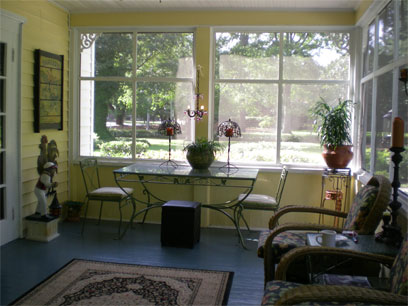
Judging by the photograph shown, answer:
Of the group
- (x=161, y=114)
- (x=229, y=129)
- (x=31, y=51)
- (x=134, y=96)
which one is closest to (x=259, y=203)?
(x=229, y=129)

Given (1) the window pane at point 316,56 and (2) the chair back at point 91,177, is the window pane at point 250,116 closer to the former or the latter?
(1) the window pane at point 316,56

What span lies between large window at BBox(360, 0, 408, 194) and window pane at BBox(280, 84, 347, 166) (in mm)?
496

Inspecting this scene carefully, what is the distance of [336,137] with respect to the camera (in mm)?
4812

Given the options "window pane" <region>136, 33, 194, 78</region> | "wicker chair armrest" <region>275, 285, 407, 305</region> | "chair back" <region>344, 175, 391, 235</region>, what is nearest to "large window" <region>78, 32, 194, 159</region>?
"window pane" <region>136, 33, 194, 78</region>

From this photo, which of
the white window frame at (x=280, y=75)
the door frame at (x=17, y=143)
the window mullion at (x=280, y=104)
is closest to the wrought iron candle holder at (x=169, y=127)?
the white window frame at (x=280, y=75)

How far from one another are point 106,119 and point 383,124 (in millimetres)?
3469

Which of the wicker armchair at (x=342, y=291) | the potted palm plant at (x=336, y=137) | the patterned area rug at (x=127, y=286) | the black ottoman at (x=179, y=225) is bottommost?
the patterned area rug at (x=127, y=286)

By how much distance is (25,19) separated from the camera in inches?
183

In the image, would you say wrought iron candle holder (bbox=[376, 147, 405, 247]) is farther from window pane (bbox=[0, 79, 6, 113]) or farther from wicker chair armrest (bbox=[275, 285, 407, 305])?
window pane (bbox=[0, 79, 6, 113])

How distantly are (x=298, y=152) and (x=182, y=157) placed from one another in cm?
147

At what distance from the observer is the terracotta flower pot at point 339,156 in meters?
4.83

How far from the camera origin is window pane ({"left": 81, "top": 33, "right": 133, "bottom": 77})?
5.68m

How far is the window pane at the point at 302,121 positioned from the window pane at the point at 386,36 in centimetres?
127

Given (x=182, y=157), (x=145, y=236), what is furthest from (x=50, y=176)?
(x=182, y=157)
